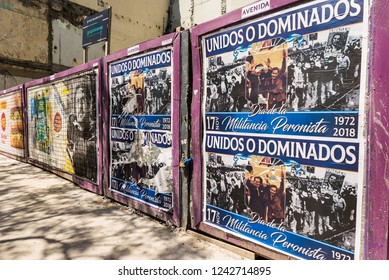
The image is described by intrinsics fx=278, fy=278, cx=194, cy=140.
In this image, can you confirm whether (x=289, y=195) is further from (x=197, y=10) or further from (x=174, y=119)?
(x=197, y=10)

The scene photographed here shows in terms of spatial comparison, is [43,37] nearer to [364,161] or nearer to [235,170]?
[235,170]

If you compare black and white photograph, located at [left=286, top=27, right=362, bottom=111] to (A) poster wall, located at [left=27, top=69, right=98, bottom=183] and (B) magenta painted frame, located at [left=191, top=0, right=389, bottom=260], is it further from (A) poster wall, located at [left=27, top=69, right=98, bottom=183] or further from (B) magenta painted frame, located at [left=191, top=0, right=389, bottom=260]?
(A) poster wall, located at [left=27, top=69, right=98, bottom=183]

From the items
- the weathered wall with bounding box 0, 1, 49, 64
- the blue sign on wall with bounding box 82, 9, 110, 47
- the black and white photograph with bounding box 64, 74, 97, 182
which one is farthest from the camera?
the weathered wall with bounding box 0, 1, 49, 64

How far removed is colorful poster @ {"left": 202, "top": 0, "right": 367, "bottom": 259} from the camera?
82.7 inches

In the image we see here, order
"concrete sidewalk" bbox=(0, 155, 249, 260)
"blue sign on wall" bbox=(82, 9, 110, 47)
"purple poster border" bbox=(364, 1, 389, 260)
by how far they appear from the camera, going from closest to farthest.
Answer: "purple poster border" bbox=(364, 1, 389, 260) → "concrete sidewalk" bbox=(0, 155, 249, 260) → "blue sign on wall" bbox=(82, 9, 110, 47)

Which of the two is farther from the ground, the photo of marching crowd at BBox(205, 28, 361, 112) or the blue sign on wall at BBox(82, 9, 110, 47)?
the blue sign on wall at BBox(82, 9, 110, 47)

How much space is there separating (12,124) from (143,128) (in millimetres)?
7431

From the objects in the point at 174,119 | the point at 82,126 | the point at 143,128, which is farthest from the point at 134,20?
the point at 174,119

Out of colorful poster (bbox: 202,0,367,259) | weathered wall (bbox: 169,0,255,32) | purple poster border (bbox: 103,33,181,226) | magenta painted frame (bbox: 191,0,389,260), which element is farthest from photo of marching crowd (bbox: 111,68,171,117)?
weathered wall (bbox: 169,0,255,32)

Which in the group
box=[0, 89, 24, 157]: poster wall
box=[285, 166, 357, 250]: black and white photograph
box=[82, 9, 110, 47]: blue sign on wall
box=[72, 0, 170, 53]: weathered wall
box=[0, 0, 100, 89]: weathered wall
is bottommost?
box=[285, 166, 357, 250]: black and white photograph

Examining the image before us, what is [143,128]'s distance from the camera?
3.97 metres

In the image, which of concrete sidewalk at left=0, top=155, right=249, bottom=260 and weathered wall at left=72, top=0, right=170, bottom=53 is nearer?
concrete sidewalk at left=0, top=155, right=249, bottom=260

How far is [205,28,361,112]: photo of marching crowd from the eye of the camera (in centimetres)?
210

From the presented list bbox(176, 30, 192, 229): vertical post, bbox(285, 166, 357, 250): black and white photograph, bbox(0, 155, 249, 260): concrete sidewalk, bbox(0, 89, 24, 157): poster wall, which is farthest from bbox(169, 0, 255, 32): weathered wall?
bbox(285, 166, 357, 250): black and white photograph
